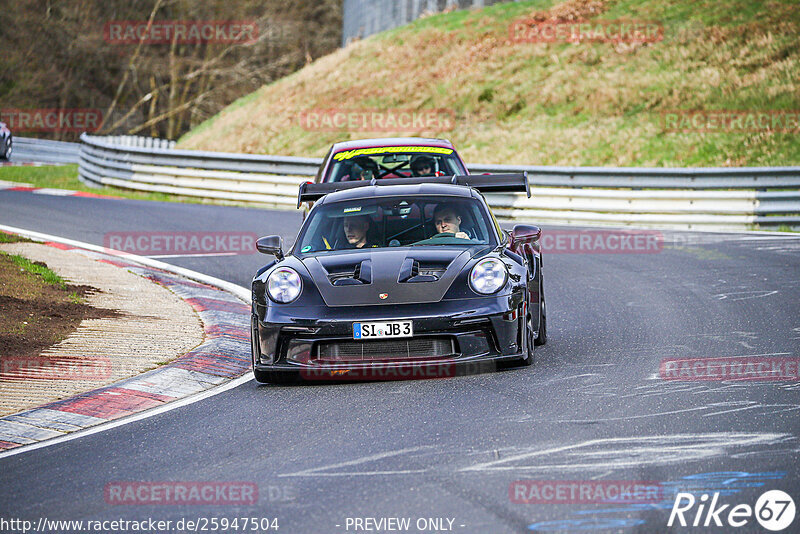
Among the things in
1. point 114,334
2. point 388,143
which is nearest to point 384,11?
point 388,143

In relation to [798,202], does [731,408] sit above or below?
below

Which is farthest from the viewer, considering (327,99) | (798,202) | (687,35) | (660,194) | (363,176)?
(327,99)

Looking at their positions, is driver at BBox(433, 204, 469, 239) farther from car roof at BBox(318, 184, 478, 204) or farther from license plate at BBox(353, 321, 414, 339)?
license plate at BBox(353, 321, 414, 339)

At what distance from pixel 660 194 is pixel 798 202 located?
219 centimetres

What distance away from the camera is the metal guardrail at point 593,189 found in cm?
1820

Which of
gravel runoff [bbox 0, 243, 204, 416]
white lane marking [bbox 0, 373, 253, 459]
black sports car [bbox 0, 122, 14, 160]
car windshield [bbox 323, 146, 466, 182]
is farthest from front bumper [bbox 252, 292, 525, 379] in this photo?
black sports car [bbox 0, 122, 14, 160]

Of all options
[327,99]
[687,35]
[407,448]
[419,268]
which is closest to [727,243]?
[419,268]

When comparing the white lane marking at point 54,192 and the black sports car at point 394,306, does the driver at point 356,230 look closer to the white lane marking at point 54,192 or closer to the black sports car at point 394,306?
the black sports car at point 394,306

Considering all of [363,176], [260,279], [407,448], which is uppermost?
[363,176]

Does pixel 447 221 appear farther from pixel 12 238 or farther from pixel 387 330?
pixel 12 238

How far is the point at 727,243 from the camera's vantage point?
16.2 m

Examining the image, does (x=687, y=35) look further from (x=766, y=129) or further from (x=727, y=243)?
(x=727, y=243)

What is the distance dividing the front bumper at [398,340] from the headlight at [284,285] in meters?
0.11

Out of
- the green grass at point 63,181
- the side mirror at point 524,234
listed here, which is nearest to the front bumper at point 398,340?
the side mirror at point 524,234
